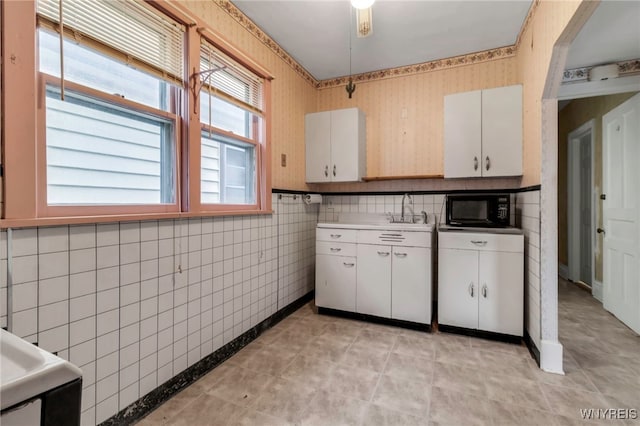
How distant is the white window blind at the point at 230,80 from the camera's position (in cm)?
197

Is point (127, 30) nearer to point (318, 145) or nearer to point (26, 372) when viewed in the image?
point (26, 372)

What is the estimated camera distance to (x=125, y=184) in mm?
1566

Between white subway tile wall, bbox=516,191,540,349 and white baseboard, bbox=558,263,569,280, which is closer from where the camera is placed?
white subway tile wall, bbox=516,191,540,349

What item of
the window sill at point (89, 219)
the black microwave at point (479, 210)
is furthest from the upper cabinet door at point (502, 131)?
the window sill at point (89, 219)

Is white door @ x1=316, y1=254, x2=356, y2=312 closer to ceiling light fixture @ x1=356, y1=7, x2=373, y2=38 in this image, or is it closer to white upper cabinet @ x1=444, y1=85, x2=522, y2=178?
white upper cabinet @ x1=444, y1=85, x2=522, y2=178

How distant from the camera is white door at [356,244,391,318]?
105 inches

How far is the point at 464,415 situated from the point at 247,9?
120 inches

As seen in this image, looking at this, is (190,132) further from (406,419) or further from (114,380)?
(406,419)

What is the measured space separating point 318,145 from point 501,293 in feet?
7.35

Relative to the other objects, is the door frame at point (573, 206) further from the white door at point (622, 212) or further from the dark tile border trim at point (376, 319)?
the dark tile border trim at point (376, 319)

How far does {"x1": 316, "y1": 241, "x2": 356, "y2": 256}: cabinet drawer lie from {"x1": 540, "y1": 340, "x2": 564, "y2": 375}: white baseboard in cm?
153

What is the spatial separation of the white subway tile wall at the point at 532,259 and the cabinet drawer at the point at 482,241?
10 centimetres

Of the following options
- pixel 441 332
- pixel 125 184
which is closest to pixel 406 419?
pixel 441 332

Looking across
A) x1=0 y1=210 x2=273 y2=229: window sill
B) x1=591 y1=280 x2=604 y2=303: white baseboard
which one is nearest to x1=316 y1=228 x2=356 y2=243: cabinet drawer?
x1=0 y1=210 x2=273 y2=229: window sill
